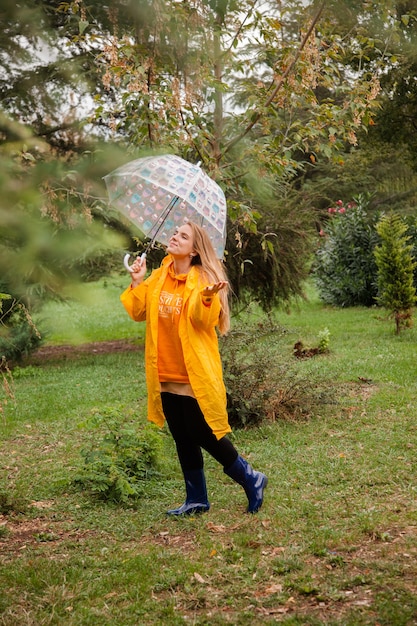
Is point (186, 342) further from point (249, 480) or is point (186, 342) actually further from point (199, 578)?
point (199, 578)

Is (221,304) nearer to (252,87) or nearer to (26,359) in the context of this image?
(252,87)

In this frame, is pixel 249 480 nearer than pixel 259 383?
Yes

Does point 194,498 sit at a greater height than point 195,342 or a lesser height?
lesser

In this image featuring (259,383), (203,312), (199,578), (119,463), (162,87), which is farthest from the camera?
(259,383)

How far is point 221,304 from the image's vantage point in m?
4.54

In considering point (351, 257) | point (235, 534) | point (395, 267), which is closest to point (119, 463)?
point (235, 534)

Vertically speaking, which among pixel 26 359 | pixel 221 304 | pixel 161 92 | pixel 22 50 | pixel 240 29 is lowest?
pixel 26 359

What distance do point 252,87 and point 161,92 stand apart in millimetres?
1187

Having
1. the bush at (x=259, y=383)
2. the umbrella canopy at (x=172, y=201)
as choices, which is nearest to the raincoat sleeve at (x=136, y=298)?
the umbrella canopy at (x=172, y=201)

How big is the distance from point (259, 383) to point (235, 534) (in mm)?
2692

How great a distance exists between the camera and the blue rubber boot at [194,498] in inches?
187

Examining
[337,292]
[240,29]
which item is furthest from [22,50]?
[337,292]

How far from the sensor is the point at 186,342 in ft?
14.3

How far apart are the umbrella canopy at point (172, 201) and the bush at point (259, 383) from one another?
7.50 feet
